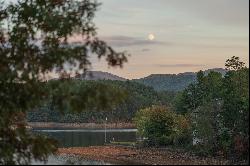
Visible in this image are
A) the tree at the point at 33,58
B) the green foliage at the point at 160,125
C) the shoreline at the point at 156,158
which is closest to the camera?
the tree at the point at 33,58

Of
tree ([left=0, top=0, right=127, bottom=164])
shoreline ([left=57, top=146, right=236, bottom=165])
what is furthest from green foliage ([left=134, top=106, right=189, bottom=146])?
tree ([left=0, top=0, right=127, bottom=164])

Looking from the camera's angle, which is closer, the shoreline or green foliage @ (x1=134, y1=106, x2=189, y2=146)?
the shoreline

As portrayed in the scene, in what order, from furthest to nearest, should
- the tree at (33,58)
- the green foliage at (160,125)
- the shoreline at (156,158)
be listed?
the green foliage at (160,125) < the shoreline at (156,158) < the tree at (33,58)

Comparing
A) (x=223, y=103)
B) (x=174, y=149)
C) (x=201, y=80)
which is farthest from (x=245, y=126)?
(x=201, y=80)

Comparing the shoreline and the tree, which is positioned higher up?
the tree

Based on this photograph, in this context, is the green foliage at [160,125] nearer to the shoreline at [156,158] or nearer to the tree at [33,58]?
the shoreline at [156,158]

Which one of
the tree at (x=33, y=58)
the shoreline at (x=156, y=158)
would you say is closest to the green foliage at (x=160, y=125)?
the shoreline at (x=156, y=158)

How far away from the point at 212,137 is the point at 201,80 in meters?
57.8

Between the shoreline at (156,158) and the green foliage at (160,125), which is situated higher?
the green foliage at (160,125)

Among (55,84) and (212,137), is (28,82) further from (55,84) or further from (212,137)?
(212,137)

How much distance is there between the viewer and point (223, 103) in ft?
261

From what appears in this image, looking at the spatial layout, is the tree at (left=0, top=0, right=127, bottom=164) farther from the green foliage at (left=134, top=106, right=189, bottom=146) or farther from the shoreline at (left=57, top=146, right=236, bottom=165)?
the green foliage at (left=134, top=106, right=189, bottom=146)

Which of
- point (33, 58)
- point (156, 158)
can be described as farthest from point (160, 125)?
point (33, 58)

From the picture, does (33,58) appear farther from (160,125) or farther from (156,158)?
(160,125)
